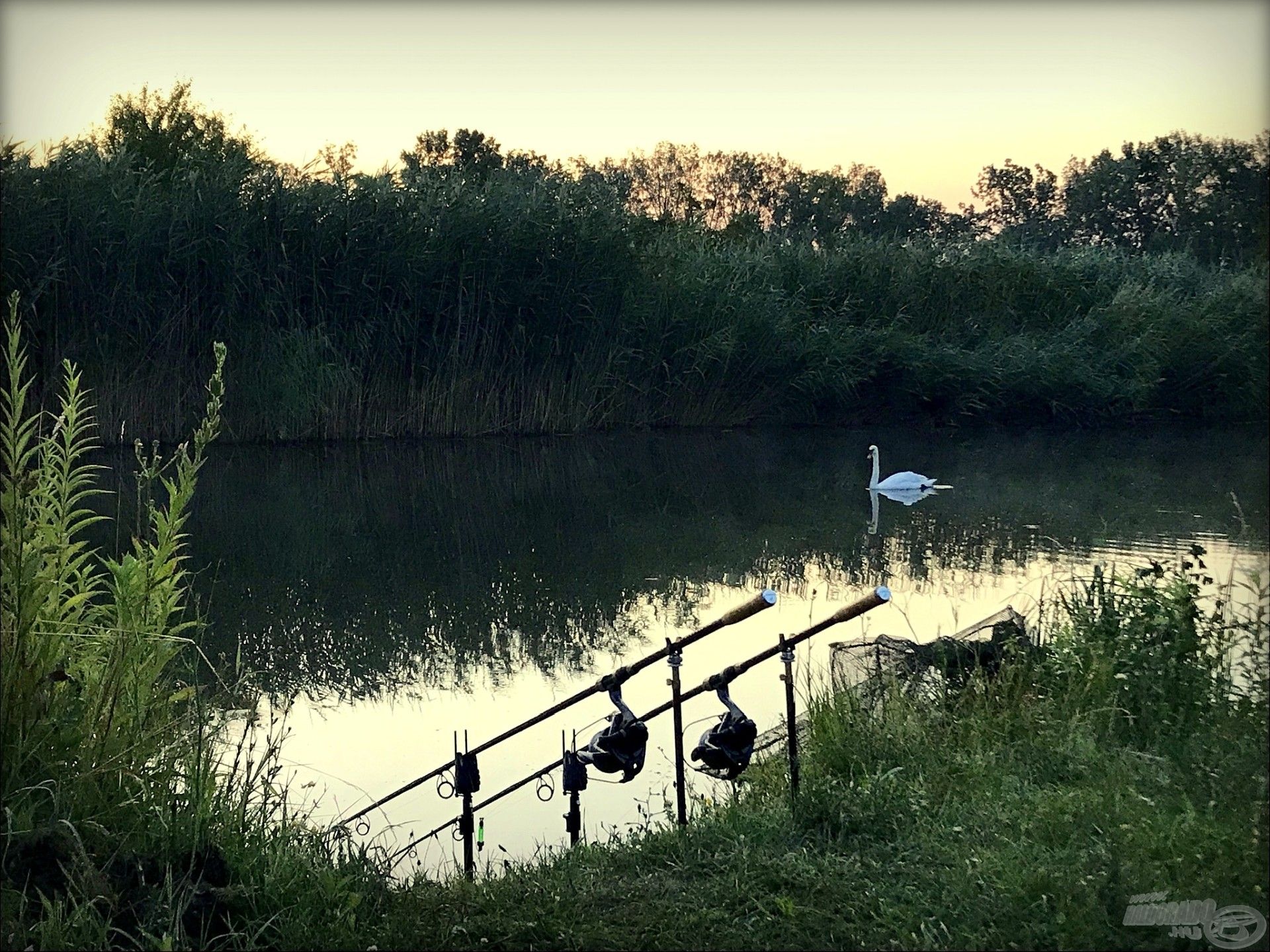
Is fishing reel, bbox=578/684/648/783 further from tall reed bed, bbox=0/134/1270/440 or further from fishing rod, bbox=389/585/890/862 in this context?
tall reed bed, bbox=0/134/1270/440

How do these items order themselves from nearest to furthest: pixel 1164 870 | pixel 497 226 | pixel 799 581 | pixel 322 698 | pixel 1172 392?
pixel 1164 870, pixel 322 698, pixel 799 581, pixel 497 226, pixel 1172 392

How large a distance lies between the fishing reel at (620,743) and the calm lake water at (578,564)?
0.88 meters

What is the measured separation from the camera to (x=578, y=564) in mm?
10391

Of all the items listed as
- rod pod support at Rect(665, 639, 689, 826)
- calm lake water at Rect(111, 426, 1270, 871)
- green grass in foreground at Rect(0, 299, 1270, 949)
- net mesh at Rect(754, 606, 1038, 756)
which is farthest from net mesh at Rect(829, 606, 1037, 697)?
rod pod support at Rect(665, 639, 689, 826)

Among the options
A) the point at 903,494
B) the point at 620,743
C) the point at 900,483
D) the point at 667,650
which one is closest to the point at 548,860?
the point at 620,743

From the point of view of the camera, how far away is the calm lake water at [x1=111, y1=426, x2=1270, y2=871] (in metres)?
5.88

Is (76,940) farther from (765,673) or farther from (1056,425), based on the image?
(1056,425)

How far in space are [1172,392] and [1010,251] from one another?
12.3 ft

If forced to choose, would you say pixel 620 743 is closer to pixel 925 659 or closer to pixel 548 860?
pixel 548 860

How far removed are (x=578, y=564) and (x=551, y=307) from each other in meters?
9.70

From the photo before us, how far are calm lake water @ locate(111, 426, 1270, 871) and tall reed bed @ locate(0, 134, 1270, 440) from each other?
45.3 inches

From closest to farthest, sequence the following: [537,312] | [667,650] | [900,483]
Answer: [667,650] → [900,483] → [537,312]

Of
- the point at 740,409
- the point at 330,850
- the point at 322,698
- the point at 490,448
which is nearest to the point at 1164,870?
the point at 330,850

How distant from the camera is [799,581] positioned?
9688 mm
